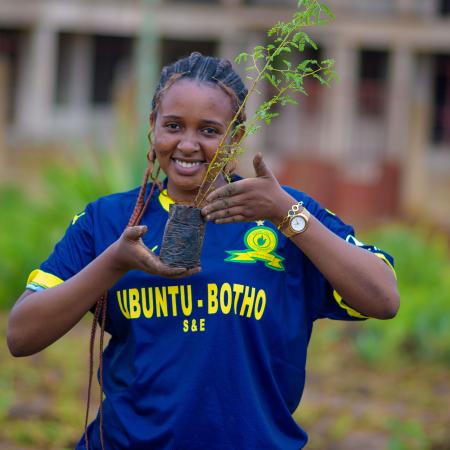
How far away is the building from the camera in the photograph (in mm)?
18281

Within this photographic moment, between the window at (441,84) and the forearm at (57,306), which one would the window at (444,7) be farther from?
the forearm at (57,306)

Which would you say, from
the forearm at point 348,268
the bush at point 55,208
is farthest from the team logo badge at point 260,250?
the bush at point 55,208

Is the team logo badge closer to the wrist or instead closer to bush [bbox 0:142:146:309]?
the wrist

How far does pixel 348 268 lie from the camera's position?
255cm

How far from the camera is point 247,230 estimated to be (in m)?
2.69

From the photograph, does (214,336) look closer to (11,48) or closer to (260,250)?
(260,250)

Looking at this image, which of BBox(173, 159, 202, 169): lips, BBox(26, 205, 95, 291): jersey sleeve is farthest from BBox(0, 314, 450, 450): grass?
BBox(173, 159, 202, 169): lips

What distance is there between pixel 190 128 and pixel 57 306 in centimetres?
54

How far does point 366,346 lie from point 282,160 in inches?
345

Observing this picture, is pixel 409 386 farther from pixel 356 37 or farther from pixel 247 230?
pixel 356 37

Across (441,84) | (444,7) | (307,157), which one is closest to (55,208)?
(307,157)

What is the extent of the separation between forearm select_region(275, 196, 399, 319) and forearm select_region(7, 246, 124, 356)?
1.47 feet

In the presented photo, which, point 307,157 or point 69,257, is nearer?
point 69,257

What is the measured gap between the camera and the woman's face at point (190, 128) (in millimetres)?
2643
